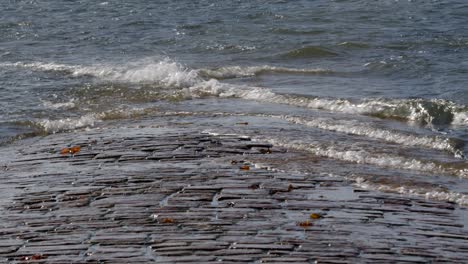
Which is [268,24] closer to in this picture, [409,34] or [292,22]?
[292,22]

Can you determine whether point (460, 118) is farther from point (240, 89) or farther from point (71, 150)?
point (71, 150)

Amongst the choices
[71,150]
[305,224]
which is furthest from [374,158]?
[71,150]

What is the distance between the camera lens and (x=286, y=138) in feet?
46.1

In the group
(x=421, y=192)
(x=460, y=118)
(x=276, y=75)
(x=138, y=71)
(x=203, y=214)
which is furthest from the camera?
(x=138, y=71)

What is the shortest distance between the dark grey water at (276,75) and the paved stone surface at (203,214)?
1.06 metres

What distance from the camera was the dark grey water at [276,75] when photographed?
13.9m

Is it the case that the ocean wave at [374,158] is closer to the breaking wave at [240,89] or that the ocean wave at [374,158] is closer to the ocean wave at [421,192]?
the ocean wave at [421,192]

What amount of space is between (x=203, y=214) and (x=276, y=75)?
1073 centimetres

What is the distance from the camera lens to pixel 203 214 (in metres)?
10.0

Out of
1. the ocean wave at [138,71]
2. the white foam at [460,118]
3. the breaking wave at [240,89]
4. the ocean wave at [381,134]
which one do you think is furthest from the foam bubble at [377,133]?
the ocean wave at [138,71]

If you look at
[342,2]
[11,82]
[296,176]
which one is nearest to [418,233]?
[296,176]

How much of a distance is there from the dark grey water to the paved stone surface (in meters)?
1.06

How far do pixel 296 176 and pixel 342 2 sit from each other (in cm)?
1821

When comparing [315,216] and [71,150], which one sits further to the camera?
[71,150]
